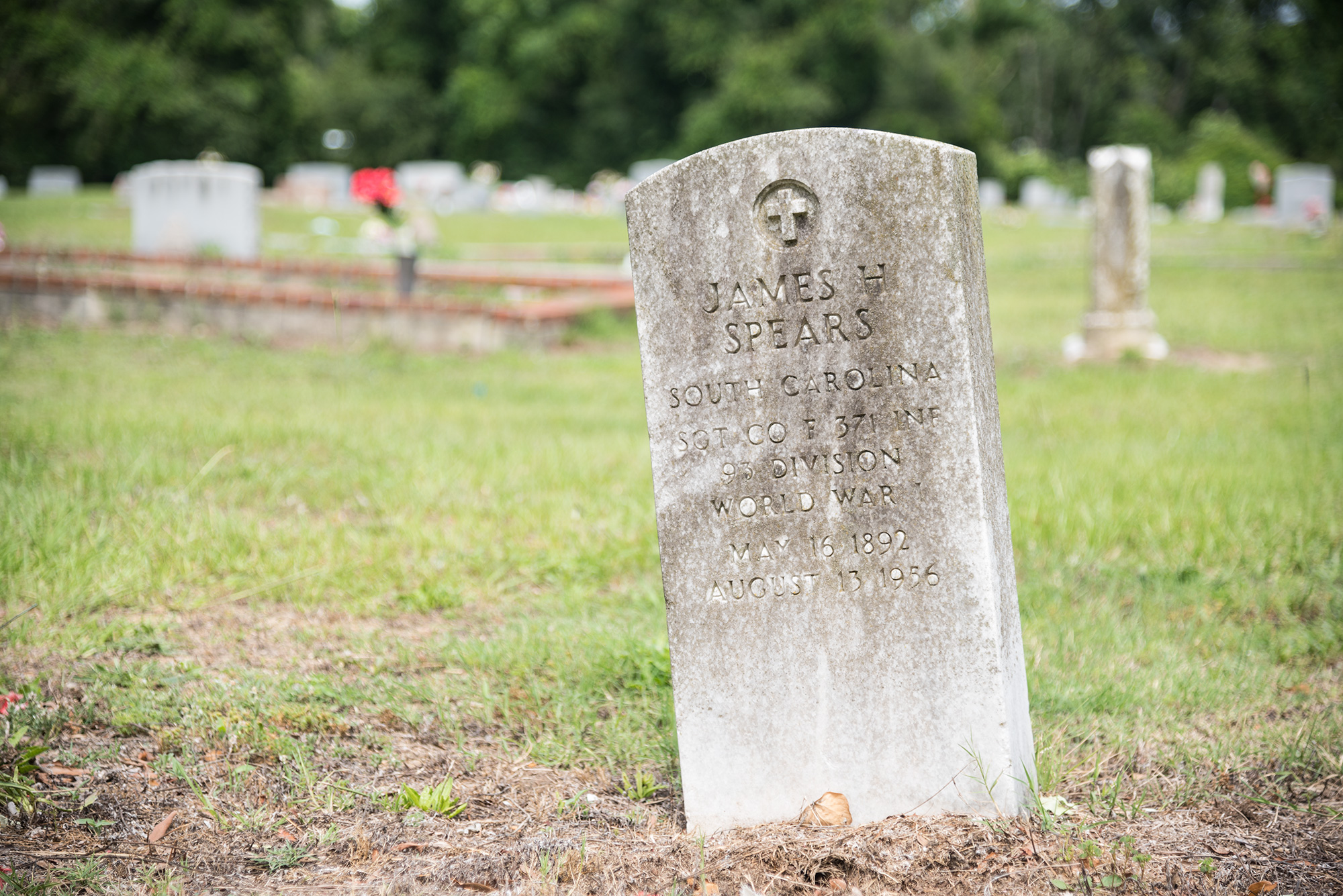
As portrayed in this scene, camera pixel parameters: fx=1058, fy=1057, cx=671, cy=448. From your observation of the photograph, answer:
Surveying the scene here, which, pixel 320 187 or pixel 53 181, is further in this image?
pixel 320 187

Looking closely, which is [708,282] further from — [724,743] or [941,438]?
[724,743]

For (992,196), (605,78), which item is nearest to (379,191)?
(992,196)

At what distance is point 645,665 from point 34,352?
700 cm

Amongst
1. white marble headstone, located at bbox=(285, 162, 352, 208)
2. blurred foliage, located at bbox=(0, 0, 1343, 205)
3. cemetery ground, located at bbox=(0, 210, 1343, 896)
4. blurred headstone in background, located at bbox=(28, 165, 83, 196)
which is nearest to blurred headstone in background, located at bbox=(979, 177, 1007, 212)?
blurred foliage, located at bbox=(0, 0, 1343, 205)

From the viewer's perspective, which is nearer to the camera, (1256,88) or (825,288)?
(825,288)

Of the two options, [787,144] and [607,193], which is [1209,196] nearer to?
[607,193]

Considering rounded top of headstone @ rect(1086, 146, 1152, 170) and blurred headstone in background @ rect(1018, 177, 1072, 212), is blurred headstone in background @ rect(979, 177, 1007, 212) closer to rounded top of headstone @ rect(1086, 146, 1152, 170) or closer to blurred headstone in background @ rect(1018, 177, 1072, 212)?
blurred headstone in background @ rect(1018, 177, 1072, 212)

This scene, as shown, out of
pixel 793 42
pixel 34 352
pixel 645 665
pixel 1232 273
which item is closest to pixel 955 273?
pixel 645 665

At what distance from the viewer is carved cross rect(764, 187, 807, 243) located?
2.41m

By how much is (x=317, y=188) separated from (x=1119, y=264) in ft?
76.5

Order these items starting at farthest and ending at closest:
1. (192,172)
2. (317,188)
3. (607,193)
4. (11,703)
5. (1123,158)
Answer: (607,193), (317,188), (192,172), (1123,158), (11,703)

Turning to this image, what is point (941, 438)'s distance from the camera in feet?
7.84

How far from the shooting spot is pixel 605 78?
124ft

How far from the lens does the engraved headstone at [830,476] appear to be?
7.80 feet
